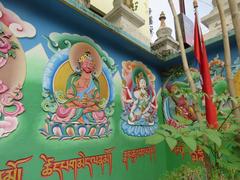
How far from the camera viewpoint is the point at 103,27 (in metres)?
1.89

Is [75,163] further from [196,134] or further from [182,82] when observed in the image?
[182,82]

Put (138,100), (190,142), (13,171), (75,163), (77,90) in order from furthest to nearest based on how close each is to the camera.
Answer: (138,100)
(77,90)
(75,163)
(13,171)
(190,142)

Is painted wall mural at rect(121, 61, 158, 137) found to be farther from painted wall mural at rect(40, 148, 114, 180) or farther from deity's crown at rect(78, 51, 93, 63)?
deity's crown at rect(78, 51, 93, 63)

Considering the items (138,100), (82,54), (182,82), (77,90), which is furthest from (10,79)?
(182,82)

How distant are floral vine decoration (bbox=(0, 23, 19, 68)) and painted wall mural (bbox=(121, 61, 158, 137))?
106cm

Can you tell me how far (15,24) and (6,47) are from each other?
0.57 feet

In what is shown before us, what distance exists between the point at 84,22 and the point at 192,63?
4.26 feet

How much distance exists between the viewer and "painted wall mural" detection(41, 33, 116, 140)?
1529 mm

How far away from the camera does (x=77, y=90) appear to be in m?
1.71

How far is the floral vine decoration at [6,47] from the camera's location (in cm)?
132

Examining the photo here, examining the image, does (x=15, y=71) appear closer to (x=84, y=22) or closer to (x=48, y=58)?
(x=48, y=58)

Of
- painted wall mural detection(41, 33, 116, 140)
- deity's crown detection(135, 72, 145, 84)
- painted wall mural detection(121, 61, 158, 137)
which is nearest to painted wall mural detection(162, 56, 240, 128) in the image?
painted wall mural detection(121, 61, 158, 137)

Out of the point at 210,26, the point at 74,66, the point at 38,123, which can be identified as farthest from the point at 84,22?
the point at 210,26

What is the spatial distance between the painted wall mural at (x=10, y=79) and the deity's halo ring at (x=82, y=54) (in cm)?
40
